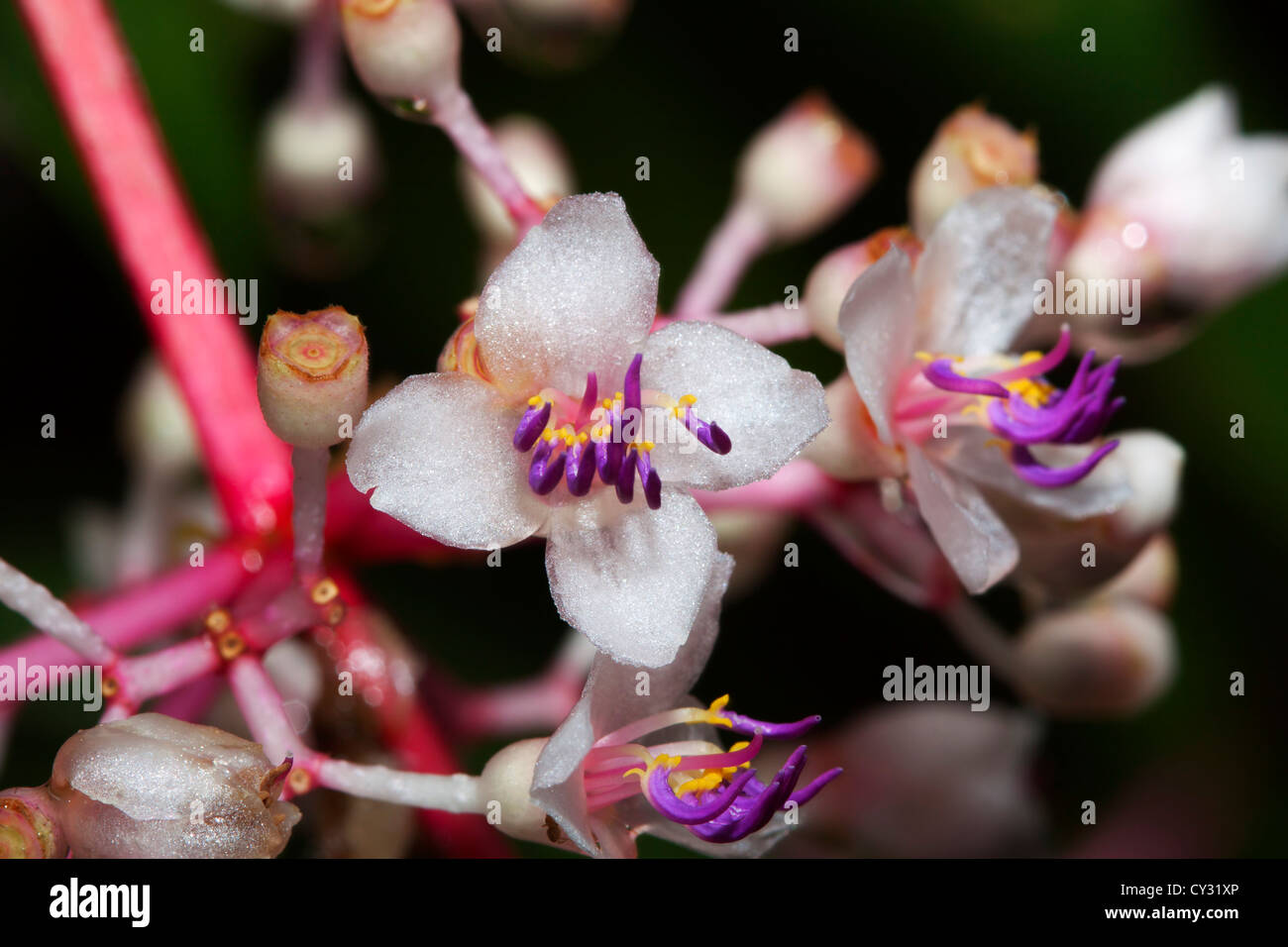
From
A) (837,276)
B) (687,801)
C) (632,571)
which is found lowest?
(687,801)

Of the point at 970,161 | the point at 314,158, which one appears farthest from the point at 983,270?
the point at 314,158

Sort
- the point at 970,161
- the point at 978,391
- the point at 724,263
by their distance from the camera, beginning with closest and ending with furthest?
A: the point at 978,391, the point at 970,161, the point at 724,263

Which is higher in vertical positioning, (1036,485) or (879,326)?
(879,326)

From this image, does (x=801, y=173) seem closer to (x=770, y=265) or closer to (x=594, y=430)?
(x=770, y=265)

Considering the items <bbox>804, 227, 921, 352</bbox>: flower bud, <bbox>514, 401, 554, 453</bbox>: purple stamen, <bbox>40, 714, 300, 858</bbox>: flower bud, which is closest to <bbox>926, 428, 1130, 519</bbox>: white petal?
<bbox>804, 227, 921, 352</bbox>: flower bud

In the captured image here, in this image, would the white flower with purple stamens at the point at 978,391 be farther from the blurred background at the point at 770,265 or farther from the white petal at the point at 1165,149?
the blurred background at the point at 770,265

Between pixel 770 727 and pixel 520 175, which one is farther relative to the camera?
pixel 520 175

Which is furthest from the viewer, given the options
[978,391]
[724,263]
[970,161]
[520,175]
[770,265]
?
[770,265]
